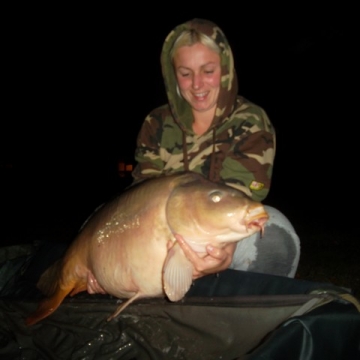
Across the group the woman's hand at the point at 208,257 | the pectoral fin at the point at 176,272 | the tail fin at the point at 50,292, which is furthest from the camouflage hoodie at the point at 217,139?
the tail fin at the point at 50,292

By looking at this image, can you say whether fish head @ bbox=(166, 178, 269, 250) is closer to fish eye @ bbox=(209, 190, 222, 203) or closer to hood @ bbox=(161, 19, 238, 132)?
fish eye @ bbox=(209, 190, 222, 203)

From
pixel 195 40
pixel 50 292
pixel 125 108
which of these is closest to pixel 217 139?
pixel 195 40

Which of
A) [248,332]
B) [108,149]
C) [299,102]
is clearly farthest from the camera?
[299,102]

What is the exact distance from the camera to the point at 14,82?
20125 millimetres

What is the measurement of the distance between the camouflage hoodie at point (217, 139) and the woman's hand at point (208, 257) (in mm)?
418

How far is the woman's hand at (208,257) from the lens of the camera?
1379 mm

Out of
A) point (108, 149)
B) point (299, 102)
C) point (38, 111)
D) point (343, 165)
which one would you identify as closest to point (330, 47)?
point (299, 102)

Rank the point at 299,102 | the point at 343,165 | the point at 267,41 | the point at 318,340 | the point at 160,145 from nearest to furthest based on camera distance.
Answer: the point at 318,340 < the point at 160,145 < the point at 343,165 < the point at 299,102 < the point at 267,41

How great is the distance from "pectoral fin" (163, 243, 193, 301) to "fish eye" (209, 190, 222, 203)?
22 cm

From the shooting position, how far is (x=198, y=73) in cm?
195

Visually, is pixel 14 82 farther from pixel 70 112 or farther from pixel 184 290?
pixel 184 290

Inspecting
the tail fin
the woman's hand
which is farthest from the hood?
the tail fin

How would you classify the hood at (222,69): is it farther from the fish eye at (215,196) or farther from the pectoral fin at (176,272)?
the pectoral fin at (176,272)

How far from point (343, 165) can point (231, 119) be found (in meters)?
12.1
